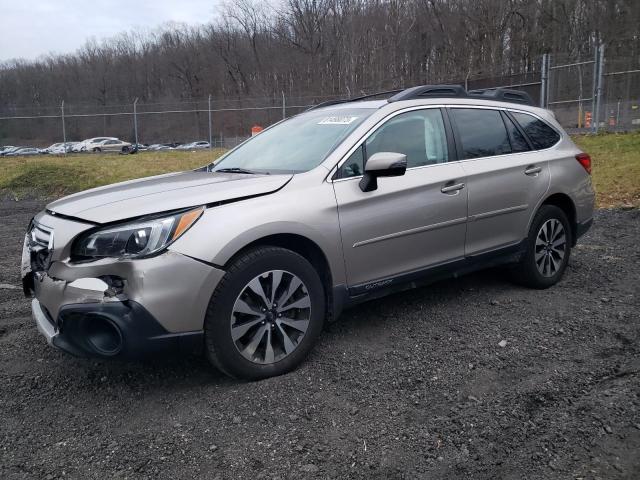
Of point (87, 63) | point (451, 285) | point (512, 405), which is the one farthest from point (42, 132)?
point (87, 63)

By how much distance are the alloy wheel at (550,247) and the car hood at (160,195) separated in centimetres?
254

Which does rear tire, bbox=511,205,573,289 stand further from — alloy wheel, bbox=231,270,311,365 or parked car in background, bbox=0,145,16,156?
parked car in background, bbox=0,145,16,156

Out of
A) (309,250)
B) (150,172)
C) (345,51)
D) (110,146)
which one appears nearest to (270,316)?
(309,250)

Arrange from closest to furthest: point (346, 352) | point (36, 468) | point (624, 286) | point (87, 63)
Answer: point (36, 468)
point (346, 352)
point (624, 286)
point (87, 63)

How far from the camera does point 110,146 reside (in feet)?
95.1

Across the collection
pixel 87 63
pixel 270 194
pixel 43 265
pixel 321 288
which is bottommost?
pixel 321 288

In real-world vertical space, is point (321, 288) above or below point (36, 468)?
above

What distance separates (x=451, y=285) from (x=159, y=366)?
2735 millimetres

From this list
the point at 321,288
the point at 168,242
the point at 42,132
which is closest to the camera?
the point at 168,242

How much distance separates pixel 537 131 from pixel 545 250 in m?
1.09

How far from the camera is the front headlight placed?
283 centimetres

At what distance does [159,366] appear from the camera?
11.3ft

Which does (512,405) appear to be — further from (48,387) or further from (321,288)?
(48,387)

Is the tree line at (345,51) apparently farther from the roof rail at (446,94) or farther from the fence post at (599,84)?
the roof rail at (446,94)
